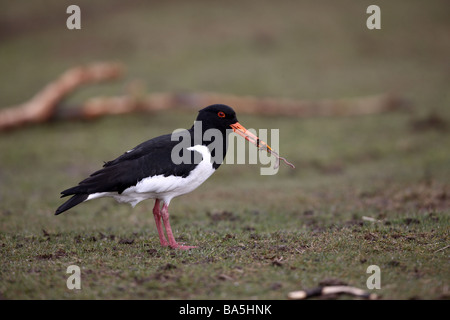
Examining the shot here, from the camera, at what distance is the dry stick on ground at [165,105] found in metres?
19.0

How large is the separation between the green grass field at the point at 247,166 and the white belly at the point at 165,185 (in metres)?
0.77

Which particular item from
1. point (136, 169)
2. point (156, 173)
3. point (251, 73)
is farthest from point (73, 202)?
point (251, 73)

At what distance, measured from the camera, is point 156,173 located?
309 inches

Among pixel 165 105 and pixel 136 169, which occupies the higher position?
pixel 165 105

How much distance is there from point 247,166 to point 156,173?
805cm

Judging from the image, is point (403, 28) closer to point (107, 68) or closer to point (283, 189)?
point (107, 68)

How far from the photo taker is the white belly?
781 cm

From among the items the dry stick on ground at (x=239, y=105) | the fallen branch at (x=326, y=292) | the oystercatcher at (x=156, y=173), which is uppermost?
the dry stick on ground at (x=239, y=105)

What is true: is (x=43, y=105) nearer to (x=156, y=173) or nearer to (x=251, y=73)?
(x=251, y=73)

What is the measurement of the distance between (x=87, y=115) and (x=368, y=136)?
972 cm

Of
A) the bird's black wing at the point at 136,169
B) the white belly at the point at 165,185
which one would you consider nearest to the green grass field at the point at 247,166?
the white belly at the point at 165,185

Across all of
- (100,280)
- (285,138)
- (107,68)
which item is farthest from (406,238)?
(107,68)

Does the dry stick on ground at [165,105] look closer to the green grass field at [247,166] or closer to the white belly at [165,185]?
the green grass field at [247,166]

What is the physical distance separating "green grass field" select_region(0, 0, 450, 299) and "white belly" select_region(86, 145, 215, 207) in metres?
0.77
